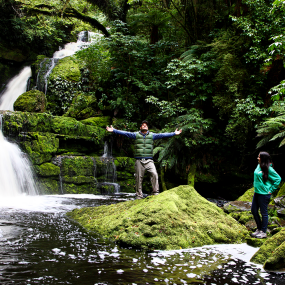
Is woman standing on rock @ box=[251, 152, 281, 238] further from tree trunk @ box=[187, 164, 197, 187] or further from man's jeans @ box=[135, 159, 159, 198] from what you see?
tree trunk @ box=[187, 164, 197, 187]

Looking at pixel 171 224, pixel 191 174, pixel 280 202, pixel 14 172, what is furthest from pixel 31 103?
pixel 280 202

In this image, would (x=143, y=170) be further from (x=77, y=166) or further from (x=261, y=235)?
(x=77, y=166)

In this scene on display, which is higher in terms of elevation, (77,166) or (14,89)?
(14,89)

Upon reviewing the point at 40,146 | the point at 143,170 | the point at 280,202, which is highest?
the point at 40,146

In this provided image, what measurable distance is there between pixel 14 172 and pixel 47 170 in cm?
147

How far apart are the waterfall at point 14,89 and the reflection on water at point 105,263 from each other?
15040mm

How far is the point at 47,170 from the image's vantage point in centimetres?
1188

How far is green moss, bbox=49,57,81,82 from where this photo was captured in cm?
1778

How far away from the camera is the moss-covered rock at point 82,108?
15.9 meters

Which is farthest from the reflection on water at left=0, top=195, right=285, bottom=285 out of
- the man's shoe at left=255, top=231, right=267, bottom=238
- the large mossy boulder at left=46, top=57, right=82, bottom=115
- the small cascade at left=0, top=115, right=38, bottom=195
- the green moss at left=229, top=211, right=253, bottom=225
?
the large mossy boulder at left=46, top=57, right=82, bottom=115

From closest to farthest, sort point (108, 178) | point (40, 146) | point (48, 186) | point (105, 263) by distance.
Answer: point (105, 263) < point (48, 186) < point (40, 146) < point (108, 178)

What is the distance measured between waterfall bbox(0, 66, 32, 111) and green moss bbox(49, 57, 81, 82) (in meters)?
2.75

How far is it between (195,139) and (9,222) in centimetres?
853

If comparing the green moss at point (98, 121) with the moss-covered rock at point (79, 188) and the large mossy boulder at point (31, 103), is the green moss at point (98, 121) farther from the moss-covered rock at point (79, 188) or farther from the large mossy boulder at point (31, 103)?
the moss-covered rock at point (79, 188)
